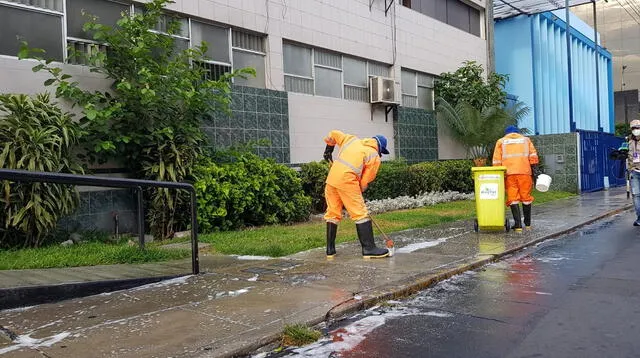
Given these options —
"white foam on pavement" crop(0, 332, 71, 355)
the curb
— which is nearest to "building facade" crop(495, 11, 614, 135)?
the curb

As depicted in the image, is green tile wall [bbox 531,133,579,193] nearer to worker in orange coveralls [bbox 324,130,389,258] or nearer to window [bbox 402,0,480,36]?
window [bbox 402,0,480,36]

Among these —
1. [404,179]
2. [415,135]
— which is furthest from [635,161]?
[415,135]

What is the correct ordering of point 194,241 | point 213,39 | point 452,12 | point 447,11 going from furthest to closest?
point 452,12, point 447,11, point 213,39, point 194,241

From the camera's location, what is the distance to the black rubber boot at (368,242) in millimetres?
7203

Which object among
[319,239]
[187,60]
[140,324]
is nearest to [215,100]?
[187,60]

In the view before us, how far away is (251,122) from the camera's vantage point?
12203 millimetres

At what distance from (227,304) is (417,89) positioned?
48.4ft

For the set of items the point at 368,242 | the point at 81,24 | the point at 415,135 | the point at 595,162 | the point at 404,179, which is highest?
the point at 81,24

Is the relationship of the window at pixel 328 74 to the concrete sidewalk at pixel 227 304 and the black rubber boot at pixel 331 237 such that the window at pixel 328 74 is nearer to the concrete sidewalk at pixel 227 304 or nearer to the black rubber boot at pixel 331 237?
the concrete sidewalk at pixel 227 304

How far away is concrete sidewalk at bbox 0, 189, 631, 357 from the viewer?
4066mm

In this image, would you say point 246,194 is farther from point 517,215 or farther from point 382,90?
point 382,90

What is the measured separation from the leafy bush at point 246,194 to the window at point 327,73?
333cm

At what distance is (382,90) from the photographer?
16.0 meters

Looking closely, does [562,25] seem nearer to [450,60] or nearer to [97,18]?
[450,60]
